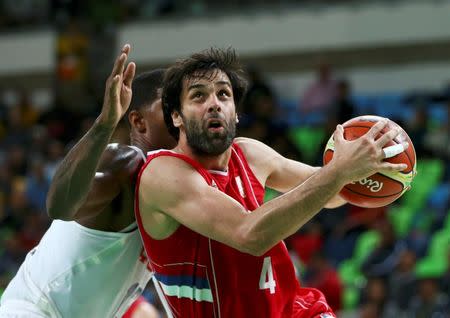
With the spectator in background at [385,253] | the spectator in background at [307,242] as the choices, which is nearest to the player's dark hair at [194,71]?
the spectator in background at [385,253]

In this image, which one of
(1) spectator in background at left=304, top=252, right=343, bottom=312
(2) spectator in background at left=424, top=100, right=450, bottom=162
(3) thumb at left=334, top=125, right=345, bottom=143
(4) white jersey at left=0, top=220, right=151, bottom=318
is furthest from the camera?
(2) spectator in background at left=424, top=100, right=450, bottom=162

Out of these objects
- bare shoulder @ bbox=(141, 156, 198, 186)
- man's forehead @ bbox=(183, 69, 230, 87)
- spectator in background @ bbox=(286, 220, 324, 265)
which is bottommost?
spectator in background @ bbox=(286, 220, 324, 265)

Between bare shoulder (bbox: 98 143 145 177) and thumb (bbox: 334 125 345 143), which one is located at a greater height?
thumb (bbox: 334 125 345 143)

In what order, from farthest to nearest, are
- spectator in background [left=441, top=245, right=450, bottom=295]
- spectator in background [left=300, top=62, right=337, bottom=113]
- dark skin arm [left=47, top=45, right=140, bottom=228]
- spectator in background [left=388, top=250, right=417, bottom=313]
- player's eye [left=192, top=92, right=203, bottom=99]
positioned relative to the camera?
spectator in background [left=300, top=62, right=337, bottom=113] → spectator in background [left=388, top=250, right=417, bottom=313] → spectator in background [left=441, top=245, right=450, bottom=295] → player's eye [left=192, top=92, right=203, bottom=99] → dark skin arm [left=47, top=45, right=140, bottom=228]

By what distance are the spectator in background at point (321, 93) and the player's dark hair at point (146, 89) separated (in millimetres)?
8543

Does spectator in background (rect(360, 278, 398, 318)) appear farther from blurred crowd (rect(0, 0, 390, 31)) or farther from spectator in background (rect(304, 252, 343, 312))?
blurred crowd (rect(0, 0, 390, 31))

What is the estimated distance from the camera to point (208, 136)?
15.6 feet

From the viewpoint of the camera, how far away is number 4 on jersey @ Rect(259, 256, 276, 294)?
15.8 ft

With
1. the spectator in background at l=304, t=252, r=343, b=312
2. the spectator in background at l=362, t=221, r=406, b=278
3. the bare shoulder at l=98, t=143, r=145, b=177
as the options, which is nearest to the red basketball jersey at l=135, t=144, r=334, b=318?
the bare shoulder at l=98, t=143, r=145, b=177

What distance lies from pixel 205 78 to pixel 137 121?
0.72 meters

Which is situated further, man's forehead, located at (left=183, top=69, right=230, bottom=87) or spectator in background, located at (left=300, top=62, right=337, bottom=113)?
spectator in background, located at (left=300, top=62, right=337, bottom=113)

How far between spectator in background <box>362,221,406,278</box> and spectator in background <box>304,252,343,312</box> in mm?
359

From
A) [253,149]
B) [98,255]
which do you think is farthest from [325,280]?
[98,255]

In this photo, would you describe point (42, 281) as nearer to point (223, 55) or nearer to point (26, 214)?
point (223, 55)
